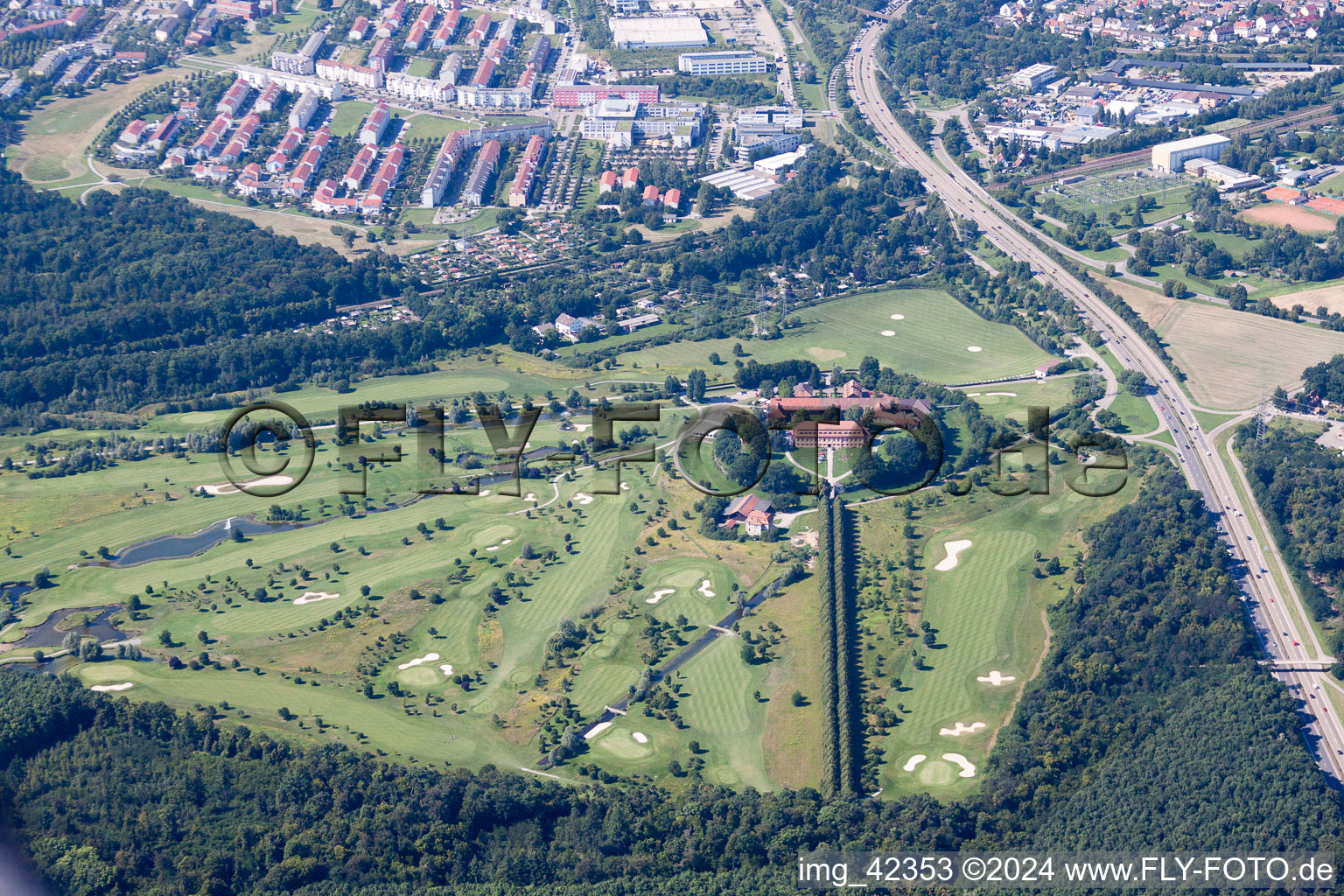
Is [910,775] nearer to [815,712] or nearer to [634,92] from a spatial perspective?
[815,712]

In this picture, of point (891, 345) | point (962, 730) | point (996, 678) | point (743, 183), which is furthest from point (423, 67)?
point (962, 730)

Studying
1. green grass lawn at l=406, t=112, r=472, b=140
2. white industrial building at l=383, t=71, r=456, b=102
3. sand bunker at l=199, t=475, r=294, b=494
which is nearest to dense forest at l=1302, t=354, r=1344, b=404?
sand bunker at l=199, t=475, r=294, b=494

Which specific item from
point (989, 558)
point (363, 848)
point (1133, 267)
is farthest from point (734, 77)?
point (363, 848)

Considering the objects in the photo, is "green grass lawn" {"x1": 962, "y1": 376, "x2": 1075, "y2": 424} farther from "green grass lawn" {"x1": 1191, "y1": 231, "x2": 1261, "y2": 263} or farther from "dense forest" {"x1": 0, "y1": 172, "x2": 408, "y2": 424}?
"dense forest" {"x1": 0, "y1": 172, "x2": 408, "y2": 424}

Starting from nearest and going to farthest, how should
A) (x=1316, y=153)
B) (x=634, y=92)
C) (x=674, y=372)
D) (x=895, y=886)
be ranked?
(x=895, y=886) < (x=674, y=372) < (x=1316, y=153) < (x=634, y=92)

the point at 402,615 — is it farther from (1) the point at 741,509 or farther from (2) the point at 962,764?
(2) the point at 962,764

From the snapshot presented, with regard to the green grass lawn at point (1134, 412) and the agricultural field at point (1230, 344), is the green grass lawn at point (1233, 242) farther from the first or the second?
the green grass lawn at point (1134, 412)
